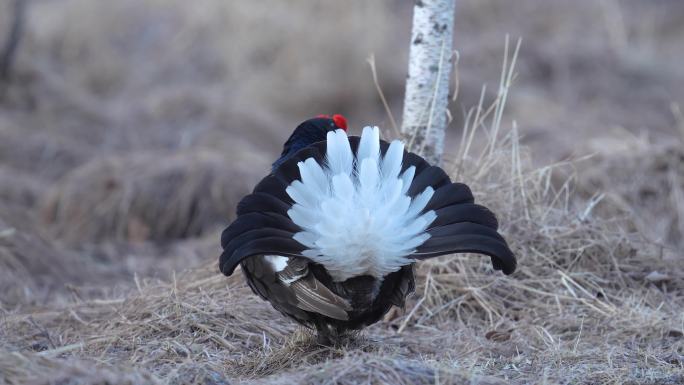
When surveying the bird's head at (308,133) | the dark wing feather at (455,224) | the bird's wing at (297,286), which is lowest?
the bird's wing at (297,286)

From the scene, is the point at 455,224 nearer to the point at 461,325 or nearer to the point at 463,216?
the point at 463,216

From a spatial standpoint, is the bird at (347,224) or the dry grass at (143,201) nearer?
Result: the bird at (347,224)

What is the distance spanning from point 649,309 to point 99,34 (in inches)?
318

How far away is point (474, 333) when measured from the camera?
13.4 feet

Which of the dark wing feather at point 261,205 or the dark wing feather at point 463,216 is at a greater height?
the dark wing feather at point 261,205

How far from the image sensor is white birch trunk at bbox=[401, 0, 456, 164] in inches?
171

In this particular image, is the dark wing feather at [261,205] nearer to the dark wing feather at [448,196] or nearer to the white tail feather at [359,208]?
the white tail feather at [359,208]

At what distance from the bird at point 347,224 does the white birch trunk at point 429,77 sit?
53.4 inches

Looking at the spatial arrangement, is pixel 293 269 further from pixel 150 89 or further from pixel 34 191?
pixel 150 89

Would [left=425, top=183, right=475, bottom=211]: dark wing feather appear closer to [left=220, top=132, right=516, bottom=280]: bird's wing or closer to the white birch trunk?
[left=220, top=132, right=516, bottom=280]: bird's wing

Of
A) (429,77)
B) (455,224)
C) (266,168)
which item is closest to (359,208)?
(455,224)

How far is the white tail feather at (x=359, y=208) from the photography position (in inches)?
113

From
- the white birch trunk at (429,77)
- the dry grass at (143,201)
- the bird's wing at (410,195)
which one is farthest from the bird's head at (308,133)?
the dry grass at (143,201)

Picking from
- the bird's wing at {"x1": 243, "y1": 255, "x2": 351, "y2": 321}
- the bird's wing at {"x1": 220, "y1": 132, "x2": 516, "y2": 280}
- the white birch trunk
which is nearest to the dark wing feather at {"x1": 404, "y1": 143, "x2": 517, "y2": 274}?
the bird's wing at {"x1": 220, "y1": 132, "x2": 516, "y2": 280}
